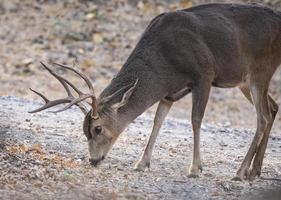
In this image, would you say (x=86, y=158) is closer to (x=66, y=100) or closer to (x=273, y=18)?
(x=66, y=100)

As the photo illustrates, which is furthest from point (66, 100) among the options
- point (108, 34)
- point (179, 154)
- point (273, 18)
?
point (108, 34)

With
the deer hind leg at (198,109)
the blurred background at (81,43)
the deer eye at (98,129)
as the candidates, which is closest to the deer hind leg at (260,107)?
the deer hind leg at (198,109)

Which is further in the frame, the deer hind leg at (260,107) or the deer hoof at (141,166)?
the deer hind leg at (260,107)

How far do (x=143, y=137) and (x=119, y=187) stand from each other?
3.38 metres

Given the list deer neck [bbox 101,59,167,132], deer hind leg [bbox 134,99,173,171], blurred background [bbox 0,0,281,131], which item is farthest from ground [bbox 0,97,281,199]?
blurred background [bbox 0,0,281,131]

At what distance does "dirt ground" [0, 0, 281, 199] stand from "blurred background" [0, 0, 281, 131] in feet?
0.08

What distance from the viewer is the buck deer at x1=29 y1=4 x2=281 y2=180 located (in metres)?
9.57

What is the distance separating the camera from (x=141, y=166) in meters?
9.87

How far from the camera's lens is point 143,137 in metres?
12.1

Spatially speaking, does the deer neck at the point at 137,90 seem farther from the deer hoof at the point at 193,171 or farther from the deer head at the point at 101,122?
the deer hoof at the point at 193,171

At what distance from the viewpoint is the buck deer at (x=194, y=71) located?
9570 mm

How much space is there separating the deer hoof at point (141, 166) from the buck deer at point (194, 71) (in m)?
0.01

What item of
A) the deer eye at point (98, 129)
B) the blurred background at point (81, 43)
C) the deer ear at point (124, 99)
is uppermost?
the deer ear at point (124, 99)

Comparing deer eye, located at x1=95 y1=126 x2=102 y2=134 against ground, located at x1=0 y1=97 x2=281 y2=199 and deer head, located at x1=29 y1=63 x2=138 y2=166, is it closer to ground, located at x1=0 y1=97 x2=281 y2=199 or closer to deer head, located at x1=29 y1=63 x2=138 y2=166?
deer head, located at x1=29 y1=63 x2=138 y2=166
